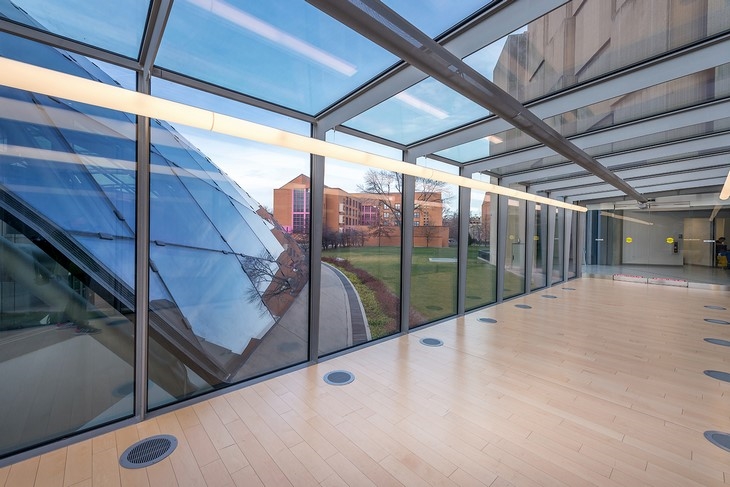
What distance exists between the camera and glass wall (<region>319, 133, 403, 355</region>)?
13.4ft

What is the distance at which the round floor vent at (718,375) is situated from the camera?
3.52 metres

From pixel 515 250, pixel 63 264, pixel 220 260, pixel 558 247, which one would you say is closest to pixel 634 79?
pixel 220 260

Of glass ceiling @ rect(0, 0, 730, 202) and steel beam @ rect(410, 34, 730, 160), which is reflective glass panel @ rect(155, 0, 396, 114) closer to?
glass ceiling @ rect(0, 0, 730, 202)

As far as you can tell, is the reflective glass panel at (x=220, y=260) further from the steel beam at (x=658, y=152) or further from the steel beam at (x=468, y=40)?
the steel beam at (x=658, y=152)

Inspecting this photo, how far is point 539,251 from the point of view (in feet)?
31.8

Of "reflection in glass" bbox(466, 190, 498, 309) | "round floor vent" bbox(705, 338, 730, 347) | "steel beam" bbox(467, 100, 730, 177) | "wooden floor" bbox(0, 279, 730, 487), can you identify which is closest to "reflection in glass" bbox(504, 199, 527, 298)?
"reflection in glass" bbox(466, 190, 498, 309)

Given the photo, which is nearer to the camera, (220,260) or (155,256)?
(155,256)

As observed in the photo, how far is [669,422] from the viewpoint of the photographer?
8.65 feet

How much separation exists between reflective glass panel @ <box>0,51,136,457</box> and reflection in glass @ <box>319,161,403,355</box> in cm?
210

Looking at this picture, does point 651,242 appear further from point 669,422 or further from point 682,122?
point 669,422

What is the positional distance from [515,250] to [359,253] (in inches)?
232

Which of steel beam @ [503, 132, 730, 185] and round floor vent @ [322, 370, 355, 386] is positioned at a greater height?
steel beam @ [503, 132, 730, 185]

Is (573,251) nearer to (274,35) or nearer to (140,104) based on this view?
(274,35)

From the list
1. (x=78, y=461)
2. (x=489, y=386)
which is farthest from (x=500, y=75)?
(x=78, y=461)
